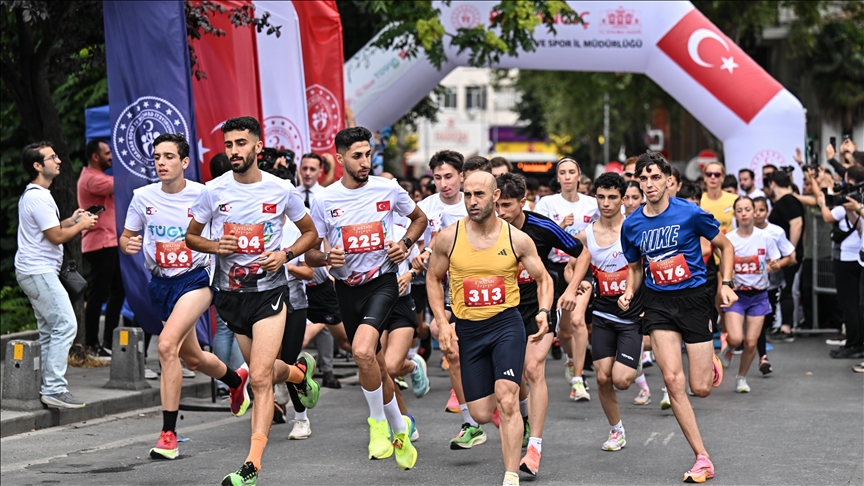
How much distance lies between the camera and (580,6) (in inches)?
711

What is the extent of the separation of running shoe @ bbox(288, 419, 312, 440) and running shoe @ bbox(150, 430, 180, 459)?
1.07m

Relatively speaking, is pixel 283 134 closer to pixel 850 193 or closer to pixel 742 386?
pixel 742 386

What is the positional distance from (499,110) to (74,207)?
8071cm

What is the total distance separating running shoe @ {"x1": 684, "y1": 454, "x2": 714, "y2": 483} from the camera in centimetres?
728

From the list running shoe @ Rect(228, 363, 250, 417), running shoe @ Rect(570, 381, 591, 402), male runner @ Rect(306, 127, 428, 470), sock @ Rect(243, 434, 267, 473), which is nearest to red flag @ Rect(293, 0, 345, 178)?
running shoe @ Rect(570, 381, 591, 402)

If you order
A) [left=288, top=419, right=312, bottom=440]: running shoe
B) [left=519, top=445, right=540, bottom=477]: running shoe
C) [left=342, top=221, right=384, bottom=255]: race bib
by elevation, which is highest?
[left=342, top=221, right=384, bottom=255]: race bib

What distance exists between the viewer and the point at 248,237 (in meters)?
7.51

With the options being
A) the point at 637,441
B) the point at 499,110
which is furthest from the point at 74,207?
the point at 499,110

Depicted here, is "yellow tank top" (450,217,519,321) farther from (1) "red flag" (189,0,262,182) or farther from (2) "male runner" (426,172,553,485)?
(1) "red flag" (189,0,262,182)

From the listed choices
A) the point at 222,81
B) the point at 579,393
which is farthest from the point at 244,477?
the point at 222,81

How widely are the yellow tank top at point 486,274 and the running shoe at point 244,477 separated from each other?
1.53m

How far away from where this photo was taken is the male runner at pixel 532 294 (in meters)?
7.77

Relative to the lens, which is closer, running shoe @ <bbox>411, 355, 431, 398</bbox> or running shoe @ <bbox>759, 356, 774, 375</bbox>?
running shoe @ <bbox>411, 355, 431, 398</bbox>

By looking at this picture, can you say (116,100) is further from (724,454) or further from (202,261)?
(724,454)
